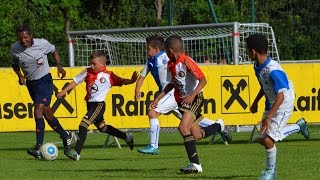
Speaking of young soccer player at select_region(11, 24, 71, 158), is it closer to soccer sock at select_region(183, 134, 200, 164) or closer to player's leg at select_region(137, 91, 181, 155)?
player's leg at select_region(137, 91, 181, 155)

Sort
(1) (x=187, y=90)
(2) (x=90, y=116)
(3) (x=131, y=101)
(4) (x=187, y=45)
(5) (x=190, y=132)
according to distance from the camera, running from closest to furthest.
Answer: (5) (x=190, y=132) < (1) (x=187, y=90) < (2) (x=90, y=116) < (3) (x=131, y=101) < (4) (x=187, y=45)

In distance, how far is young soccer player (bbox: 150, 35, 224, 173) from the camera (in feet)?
46.1

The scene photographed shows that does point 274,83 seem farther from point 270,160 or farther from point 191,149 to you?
point 191,149

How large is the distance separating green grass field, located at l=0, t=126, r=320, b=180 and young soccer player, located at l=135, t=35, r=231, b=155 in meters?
0.30

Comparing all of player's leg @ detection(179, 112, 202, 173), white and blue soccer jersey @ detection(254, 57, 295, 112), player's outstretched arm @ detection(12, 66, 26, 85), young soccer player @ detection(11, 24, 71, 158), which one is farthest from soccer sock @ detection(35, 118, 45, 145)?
white and blue soccer jersey @ detection(254, 57, 295, 112)

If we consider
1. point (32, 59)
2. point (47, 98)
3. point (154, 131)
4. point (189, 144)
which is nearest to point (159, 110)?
point (154, 131)

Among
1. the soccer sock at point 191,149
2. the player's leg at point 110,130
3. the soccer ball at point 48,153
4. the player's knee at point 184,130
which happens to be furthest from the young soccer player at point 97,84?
the soccer sock at point 191,149

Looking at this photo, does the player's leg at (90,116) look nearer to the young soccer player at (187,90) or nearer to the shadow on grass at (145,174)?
the shadow on grass at (145,174)

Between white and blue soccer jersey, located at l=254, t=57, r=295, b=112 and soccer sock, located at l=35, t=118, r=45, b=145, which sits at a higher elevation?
white and blue soccer jersey, located at l=254, t=57, r=295, b=112

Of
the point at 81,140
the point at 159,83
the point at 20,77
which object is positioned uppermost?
the point at 20,77

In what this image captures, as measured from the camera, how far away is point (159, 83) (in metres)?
18.5

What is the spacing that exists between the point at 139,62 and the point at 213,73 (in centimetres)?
661

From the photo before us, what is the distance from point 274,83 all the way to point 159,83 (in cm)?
608

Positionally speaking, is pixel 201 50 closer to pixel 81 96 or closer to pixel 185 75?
pixel 81 96
